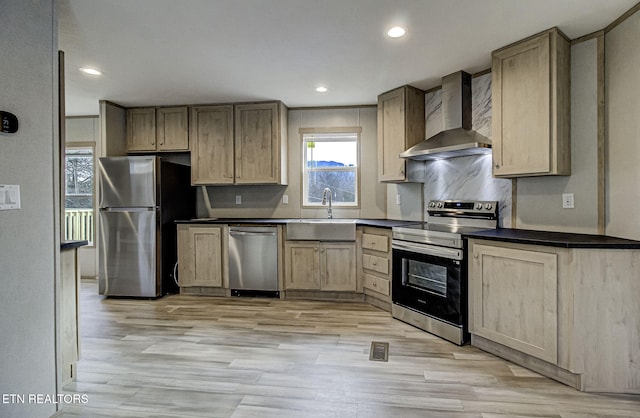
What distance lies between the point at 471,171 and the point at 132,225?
150 inches

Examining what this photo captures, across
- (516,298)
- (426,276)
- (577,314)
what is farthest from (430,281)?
(577,314)

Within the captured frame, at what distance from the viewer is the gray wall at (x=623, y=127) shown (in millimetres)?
2271

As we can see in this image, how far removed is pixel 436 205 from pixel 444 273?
A: 110cm

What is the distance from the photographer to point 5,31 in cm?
163

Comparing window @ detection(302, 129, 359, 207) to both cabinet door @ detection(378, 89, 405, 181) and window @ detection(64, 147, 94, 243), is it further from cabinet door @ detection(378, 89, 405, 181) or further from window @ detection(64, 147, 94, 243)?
window @ detection(64, 147, 94, 243)

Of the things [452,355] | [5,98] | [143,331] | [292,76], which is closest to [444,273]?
[452,355]

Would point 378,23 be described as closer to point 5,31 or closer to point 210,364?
point 5,31

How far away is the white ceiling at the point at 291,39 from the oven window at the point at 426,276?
71.8 inches

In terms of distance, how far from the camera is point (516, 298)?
2.44 metres

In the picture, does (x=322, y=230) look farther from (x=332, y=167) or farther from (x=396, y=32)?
(x=396, y=32)

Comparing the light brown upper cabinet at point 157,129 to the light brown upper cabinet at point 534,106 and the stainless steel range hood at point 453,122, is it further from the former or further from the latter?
the light brown upper cabinet at point 534,106

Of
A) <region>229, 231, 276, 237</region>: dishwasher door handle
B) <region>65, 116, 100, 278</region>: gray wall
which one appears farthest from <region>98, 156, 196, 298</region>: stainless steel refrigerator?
<region>65, 116, 100, 278</region>: gray wall

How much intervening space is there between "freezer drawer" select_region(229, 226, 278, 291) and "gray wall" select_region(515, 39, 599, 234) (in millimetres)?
2784

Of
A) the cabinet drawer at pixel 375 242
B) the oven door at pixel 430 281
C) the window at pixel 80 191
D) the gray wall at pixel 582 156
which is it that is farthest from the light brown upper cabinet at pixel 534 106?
the window at pixel 80 191
